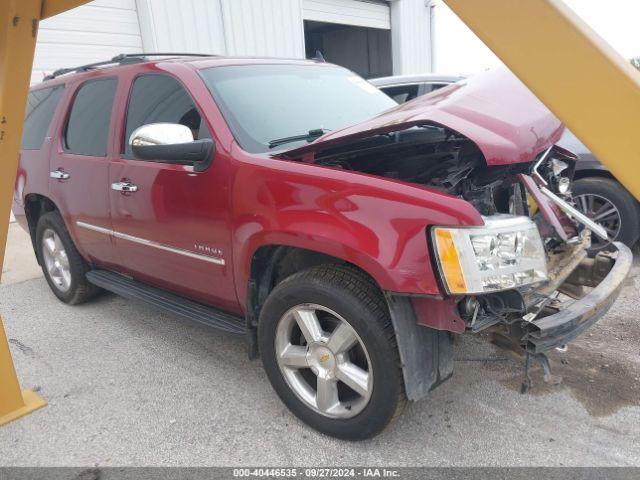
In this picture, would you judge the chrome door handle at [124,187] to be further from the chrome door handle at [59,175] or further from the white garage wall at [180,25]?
the white garage wall at [180,25]

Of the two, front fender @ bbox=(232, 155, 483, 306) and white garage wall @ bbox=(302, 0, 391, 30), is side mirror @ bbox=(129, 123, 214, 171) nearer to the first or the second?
front fender @ bbox=(232, 155, 483, 306)

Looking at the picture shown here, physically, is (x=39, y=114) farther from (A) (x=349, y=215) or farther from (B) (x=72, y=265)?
(A) (x=349, y=215)

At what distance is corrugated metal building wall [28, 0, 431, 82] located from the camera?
8.06 metres

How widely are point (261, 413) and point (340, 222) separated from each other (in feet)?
4.20

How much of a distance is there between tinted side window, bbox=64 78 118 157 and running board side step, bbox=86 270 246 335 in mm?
967

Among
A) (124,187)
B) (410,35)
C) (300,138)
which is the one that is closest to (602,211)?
(300,138)

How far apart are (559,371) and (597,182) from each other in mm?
2496

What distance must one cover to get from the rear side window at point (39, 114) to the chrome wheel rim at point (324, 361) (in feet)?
10.4

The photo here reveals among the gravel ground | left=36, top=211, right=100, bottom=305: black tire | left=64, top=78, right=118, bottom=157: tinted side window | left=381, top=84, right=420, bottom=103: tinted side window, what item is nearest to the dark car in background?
the gravel ground

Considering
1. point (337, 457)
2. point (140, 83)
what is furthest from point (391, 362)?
point (140, 83)

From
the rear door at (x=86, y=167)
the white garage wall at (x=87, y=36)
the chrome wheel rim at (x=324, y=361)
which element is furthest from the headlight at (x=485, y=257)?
the white garage wall at (x=87, y=36)

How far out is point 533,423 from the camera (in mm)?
2598

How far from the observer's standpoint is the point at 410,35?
16.2m

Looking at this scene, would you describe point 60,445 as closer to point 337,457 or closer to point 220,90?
point 337,457
